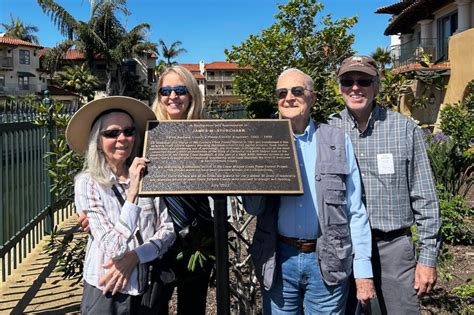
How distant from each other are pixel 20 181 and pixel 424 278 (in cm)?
445

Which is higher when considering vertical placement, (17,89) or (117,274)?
(17,89)

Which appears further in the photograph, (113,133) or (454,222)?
(454,222)

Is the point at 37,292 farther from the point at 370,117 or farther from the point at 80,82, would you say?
the point at 370,117

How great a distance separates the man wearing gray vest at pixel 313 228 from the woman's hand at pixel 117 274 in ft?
2.34

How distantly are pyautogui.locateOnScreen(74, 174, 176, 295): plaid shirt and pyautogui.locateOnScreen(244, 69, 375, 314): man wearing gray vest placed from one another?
1.73 ft

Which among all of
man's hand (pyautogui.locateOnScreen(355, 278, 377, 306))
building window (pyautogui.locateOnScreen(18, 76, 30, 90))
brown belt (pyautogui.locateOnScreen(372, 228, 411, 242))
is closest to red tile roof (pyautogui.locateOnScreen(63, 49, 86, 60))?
building window (pyautogui.locateOnScreen(18, 76, 30, 90))

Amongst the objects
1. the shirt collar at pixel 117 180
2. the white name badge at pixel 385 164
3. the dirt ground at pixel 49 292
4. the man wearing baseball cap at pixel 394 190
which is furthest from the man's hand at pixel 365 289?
the dirt ground at pixel 49 292

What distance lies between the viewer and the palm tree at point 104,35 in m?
35.4

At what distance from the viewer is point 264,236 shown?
2.67 metres

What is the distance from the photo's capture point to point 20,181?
5.41m

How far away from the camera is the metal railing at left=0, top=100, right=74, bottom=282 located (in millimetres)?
4816

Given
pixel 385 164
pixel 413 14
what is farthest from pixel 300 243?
pixel 413 14

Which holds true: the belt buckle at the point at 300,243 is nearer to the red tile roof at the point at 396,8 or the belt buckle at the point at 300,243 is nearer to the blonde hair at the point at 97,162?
the blonde hair at the point at 97,162

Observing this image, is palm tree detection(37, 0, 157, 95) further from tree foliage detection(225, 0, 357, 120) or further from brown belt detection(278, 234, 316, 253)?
brown belt detection(278, 234, 316, 253)
